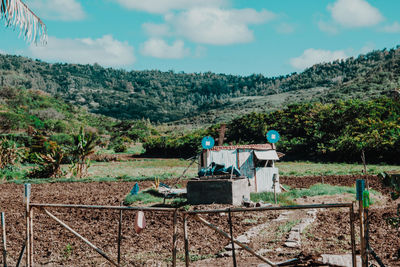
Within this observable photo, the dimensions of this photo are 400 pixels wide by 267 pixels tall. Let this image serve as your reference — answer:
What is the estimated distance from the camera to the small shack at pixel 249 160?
697 inches

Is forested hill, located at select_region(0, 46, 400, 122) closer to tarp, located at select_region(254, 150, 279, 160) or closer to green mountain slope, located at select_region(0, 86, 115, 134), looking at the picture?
green mountain slope, located at select_region(0, 86, 115, 134)

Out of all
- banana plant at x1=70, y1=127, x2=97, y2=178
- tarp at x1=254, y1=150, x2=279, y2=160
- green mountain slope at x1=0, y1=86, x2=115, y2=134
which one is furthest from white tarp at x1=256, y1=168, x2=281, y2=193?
green mountain slope at x1=0, y1=86, x2=115, y2=134

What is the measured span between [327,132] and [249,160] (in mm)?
26021

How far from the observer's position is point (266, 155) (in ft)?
58.2

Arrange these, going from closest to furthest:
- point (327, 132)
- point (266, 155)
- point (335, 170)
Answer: point (266, 155)
point (335, 170)
point (327, 132)

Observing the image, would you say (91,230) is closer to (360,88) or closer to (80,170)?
(80,170)

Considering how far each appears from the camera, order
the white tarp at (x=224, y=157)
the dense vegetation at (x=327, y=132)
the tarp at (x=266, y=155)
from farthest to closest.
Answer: the dense vegetation at (x=327, y=132) < the white tarp at (x=224, y=157) < the tarp at (x=266, y=155)

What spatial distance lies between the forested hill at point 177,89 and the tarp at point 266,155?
7538 centimetres

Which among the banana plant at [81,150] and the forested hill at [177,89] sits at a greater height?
the forested hill at [177,89]

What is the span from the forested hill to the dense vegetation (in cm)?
4368

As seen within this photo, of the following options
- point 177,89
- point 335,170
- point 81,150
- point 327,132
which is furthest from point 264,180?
point 177,89

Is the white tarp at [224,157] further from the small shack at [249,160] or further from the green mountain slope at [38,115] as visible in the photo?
the green mountain slope at [38,115]

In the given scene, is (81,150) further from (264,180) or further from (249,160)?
(264,180)

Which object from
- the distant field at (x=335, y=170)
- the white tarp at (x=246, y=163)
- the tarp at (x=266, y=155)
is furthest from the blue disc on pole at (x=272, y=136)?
the distant field at (x=335, y=170)
